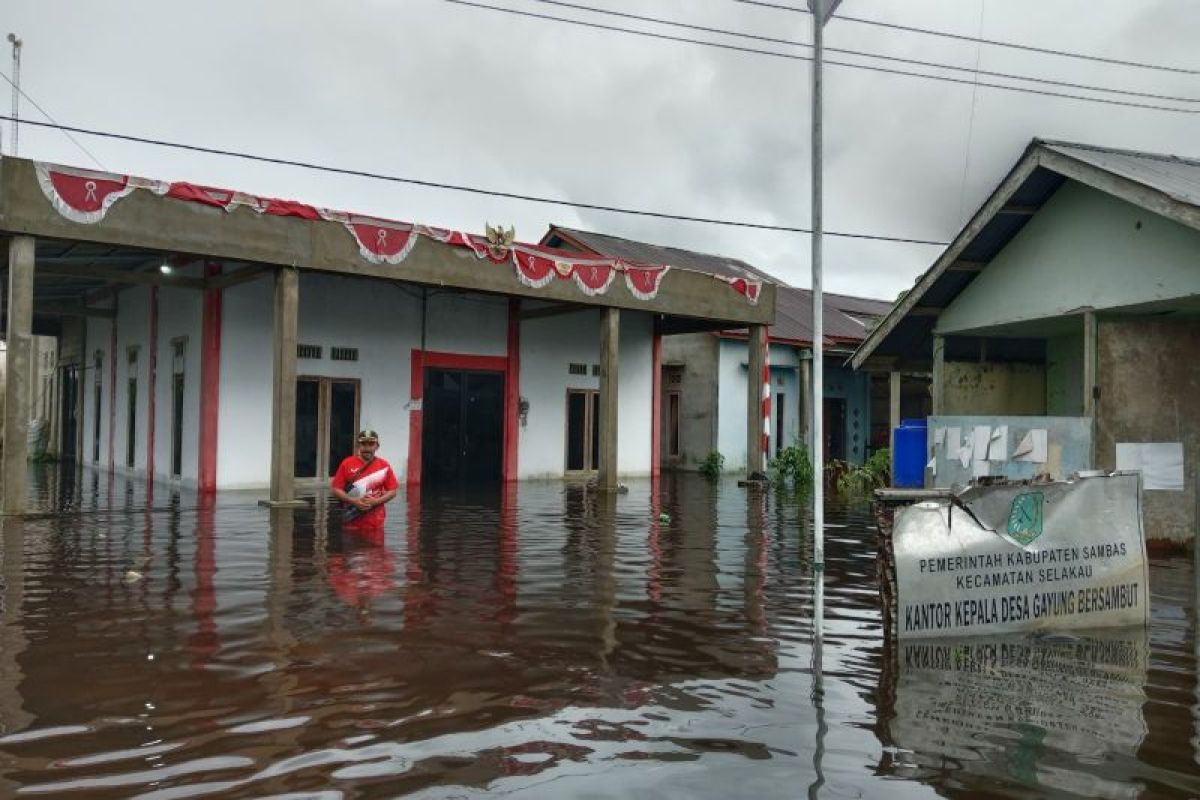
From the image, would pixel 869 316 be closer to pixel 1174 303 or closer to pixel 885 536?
pixel 1174 303

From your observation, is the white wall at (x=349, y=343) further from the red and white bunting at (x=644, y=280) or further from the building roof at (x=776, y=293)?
the building roof at (x=776, y=293)

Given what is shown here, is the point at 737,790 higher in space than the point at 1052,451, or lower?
lower

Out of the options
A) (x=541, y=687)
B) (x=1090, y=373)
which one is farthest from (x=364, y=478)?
(x=1090, y=373)

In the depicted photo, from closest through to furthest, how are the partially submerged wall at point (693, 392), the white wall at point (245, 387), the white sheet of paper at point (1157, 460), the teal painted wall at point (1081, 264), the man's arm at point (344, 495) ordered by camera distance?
the man's arm at point (344, 495), the teal painted wall at point (1081, 264), the white sheet of paper at point (1157, 460), the white wall at point (245, 387), the partially submerged wall at point (693, 392)

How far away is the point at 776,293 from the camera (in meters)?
26.5

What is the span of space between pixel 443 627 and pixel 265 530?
597 centimetres

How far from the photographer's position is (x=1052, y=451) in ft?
34.0

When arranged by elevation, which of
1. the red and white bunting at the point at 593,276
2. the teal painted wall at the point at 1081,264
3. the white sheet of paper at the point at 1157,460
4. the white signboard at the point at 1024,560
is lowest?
the white signboard at the point at 1024,560

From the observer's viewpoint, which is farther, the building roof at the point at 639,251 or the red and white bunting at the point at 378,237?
the building roof at the point at 639,251

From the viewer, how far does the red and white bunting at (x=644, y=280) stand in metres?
18.8

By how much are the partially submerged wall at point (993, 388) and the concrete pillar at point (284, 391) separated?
10.2 m

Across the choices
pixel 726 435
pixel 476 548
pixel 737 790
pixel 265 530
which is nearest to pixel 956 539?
pixel 737 790

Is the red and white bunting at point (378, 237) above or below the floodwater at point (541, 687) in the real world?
above

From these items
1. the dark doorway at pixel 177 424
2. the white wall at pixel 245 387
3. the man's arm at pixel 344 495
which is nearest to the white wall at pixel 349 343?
the white wall at pixel 245 387
